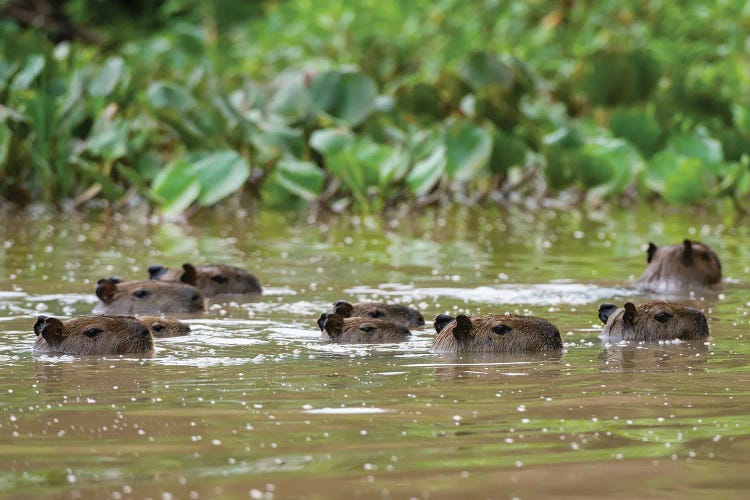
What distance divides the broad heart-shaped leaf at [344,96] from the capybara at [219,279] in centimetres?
660

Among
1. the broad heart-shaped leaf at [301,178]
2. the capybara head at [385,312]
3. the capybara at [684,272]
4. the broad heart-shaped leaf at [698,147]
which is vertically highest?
the broad heart-shaped leaf at [698,147]

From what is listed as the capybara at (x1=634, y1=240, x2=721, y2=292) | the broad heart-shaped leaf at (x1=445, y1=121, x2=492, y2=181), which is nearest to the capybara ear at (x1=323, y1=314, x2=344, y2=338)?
the capybara at (x1=634, y1=240, x2=721, y2=292)

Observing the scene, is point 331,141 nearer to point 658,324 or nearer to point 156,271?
point 156,271

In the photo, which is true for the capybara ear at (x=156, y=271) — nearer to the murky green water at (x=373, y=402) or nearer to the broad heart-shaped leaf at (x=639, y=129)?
the murky green water at (x=373, y=402)

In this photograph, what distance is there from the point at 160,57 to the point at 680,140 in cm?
833

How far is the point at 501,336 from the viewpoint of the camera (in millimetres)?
8789

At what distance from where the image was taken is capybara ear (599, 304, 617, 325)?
958cm

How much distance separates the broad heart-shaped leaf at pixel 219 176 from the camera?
50.6ft

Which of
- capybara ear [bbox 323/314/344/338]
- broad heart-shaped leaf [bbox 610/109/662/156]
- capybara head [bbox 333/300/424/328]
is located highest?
broad heart-shaped leaf [bbox 610/109/662/156]

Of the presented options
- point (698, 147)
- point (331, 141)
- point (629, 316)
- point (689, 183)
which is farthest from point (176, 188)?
point (629, 316)

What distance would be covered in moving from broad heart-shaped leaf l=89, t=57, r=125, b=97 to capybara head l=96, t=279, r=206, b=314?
728cm

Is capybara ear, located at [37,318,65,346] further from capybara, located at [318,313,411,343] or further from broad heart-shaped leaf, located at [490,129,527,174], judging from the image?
broad heart-shaped leaf, located at [490,129,527,174]

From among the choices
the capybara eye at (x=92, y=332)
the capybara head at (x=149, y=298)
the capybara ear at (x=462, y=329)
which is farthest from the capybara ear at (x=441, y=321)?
the capybara head at (x=149, y=298)

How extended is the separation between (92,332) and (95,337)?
3cm
